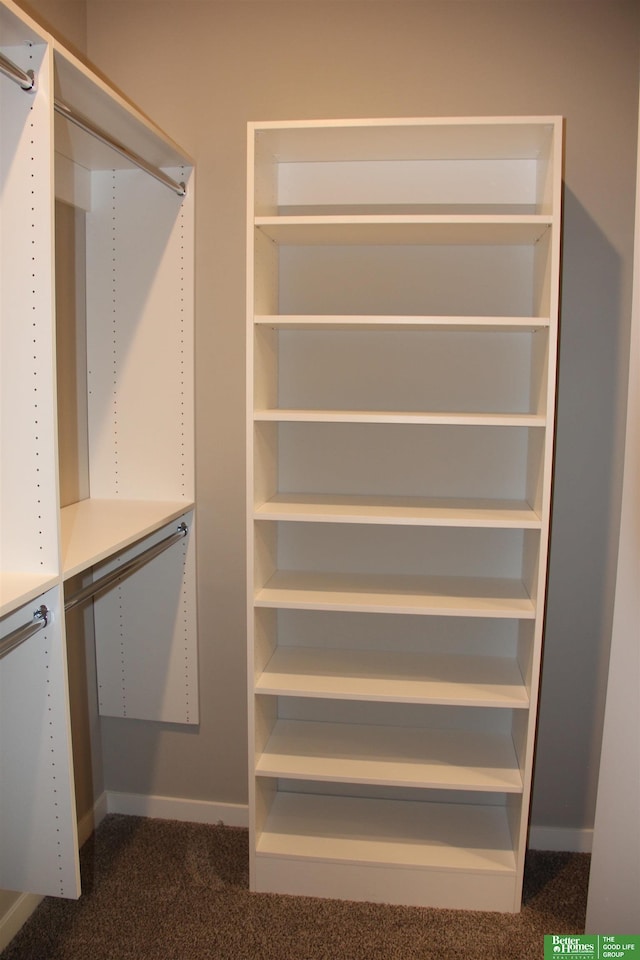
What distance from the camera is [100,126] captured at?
1.86 meters

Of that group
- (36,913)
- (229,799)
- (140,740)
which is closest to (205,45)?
(140,740)

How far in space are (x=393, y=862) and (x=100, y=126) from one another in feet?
7.15

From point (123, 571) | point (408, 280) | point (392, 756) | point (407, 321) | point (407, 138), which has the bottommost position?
point (392, 756)

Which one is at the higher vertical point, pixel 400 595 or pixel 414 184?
pixel 414 184

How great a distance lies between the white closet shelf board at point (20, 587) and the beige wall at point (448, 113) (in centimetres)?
98

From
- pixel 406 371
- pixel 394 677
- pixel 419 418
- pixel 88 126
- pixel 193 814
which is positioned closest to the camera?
pixel 88 126

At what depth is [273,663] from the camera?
2.32m

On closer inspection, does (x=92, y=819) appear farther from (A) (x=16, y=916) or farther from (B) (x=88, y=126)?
(B) (x=88, y=126)

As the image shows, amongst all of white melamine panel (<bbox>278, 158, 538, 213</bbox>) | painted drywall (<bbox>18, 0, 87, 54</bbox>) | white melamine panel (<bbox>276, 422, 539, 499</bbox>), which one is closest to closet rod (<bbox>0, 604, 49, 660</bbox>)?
white melamine panel (<bbox>276, 422, 539, 499</bbox>)

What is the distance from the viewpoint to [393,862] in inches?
85.5

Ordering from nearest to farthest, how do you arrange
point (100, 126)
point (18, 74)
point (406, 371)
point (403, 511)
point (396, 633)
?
point (18, 74) < point (100, 126) < point (403, 511) < point (406, 371) < point (396, 633)

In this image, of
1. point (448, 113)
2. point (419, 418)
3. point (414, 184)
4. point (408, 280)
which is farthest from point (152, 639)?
point (448, 113)

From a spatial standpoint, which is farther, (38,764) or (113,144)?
(113,144)

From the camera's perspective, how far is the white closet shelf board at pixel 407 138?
1.90 meters
